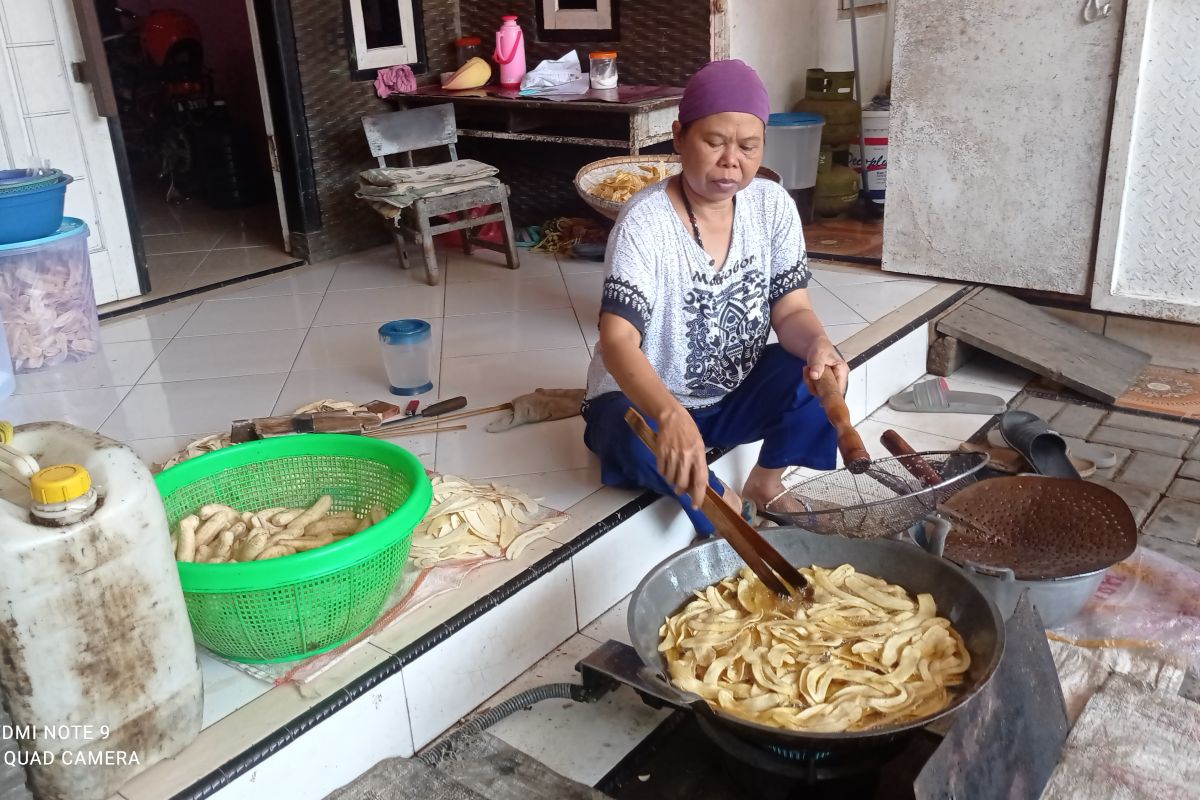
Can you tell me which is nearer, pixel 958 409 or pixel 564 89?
pixel 958 409

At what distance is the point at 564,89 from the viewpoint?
4.78m

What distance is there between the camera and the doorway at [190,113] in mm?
6508

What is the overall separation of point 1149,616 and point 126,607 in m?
2.07

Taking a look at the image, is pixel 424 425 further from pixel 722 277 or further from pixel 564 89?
pixel 564 89

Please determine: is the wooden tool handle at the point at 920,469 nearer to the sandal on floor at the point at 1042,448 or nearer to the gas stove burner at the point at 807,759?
the gas stove burner at the point at 807,759

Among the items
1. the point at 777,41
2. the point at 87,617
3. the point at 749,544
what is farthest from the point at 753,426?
the point at 777,41

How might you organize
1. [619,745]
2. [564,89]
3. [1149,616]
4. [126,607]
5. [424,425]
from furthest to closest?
1. [564,89]
2. [424,425]
3. [1149,616]
4. [619,745]
5. [126,607]

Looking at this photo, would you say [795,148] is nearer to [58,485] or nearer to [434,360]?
[434,360]

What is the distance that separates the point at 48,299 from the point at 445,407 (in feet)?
5.33

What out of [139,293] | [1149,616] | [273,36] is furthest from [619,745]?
[273,36]

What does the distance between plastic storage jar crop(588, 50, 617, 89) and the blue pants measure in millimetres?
2555

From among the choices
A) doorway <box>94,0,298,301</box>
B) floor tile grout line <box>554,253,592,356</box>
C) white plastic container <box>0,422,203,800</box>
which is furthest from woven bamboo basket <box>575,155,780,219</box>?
white plastic container <box>0,422,203,800</box>

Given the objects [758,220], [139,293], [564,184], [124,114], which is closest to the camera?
[758,220]

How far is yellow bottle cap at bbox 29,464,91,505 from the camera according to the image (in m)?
1.46
